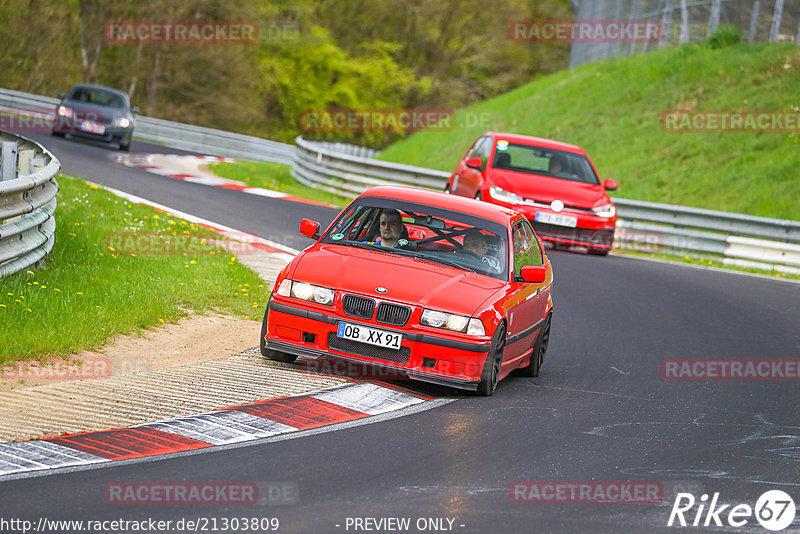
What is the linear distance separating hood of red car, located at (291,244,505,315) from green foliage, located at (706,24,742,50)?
2565 centimetres

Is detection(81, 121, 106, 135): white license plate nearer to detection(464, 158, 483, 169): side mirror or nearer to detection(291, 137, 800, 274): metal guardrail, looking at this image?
detection(291, 137, 800, 274): metal guardrail

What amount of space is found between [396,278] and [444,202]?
1.44 metres

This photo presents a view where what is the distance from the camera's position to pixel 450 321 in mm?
8234

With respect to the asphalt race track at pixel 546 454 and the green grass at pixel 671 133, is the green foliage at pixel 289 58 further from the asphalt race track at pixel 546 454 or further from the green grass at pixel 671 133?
the asphalt race track at pixel 546 454

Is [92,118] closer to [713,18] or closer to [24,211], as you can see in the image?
[713,18]

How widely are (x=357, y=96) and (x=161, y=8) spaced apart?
15390 mm

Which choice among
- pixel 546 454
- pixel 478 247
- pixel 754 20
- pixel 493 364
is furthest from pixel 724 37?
pixel 546 454

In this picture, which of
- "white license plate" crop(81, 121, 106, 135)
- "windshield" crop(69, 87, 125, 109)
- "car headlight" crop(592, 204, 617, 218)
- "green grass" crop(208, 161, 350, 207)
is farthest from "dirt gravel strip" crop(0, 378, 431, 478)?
"windshield" crop(69, 87, 125, 109)

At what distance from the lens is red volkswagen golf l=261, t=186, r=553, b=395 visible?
26.9 feet

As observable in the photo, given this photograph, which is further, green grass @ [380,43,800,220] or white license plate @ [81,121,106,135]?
white license plate @ [81,121,106,135]

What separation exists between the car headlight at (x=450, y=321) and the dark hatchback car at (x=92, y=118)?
22.2m

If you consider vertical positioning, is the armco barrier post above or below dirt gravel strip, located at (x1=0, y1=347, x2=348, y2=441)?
above

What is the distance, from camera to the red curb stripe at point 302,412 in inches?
281

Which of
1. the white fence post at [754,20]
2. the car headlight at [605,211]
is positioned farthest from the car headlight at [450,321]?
the white fence post at [754,20]
